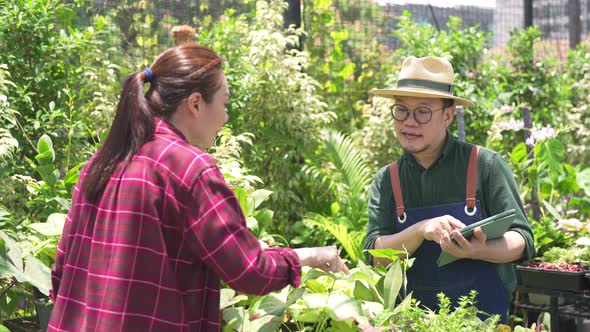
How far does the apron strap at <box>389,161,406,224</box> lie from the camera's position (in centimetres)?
338

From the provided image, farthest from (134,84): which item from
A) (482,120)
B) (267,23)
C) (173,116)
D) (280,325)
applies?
(482,120)

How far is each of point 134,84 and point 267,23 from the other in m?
3.84

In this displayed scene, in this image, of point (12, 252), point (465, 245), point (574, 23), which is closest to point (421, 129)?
point (465, 245)

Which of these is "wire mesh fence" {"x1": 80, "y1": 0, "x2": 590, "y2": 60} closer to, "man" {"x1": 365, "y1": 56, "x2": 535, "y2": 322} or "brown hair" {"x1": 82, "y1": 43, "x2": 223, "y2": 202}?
"man" {"x1": 365, "y1": 56, "x2": 535, "y2": 322}

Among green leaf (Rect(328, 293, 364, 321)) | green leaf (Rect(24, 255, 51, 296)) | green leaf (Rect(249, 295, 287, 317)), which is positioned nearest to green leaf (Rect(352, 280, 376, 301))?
green leaf (Rect(328, 293, 364, 321))

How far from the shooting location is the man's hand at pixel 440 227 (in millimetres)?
3051

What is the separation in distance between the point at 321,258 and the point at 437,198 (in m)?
1.07

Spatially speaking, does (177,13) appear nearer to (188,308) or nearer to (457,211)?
(457,211)

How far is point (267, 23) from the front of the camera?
19.6ft

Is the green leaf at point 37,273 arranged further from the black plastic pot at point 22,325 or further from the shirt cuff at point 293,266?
the shirt cuff at point 293,266

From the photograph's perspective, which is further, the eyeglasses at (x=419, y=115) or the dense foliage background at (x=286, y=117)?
the dense foliage background at (x=286, y=117)

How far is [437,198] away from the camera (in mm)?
3363

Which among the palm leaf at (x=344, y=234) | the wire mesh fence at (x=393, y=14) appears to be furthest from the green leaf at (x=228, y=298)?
the wire mesh fence at (x=393, y=14)

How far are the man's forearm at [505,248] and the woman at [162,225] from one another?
108 centimetres
